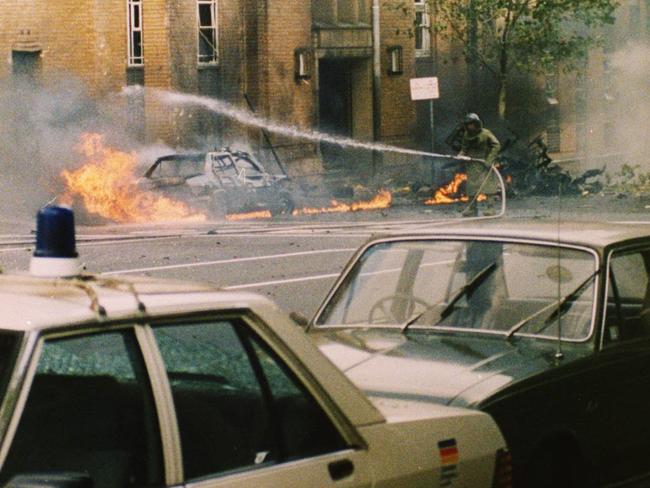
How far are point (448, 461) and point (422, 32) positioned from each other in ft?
141

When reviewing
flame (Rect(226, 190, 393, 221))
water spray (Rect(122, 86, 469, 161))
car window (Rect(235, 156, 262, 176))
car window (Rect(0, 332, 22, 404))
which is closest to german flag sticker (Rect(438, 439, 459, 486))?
car window (Rect(0, 332, 22, 404))

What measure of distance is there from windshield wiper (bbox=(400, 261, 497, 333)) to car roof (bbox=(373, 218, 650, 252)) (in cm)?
19

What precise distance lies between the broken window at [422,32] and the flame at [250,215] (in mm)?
15016

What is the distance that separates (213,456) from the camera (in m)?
4.29

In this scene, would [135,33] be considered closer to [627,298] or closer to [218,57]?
[218,57]

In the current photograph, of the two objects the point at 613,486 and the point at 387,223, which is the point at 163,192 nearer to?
the point at 387,223

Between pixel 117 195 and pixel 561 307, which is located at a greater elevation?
pixel 561 307

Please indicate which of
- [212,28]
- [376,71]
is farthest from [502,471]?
[376,71]

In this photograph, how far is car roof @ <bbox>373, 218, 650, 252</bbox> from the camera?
8039 mm

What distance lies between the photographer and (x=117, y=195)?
102ft

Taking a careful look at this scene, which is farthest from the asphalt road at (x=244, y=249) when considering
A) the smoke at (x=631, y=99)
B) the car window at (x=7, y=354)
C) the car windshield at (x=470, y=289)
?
the smoke at (x=631, y=99)

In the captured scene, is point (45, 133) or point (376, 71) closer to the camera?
point (45, 133)

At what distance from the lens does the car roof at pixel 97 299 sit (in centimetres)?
386

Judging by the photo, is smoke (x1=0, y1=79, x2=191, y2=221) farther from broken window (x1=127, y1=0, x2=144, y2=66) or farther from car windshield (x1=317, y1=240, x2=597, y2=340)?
car windshield (x1=317, y1=240, x2=597, y2=340)
